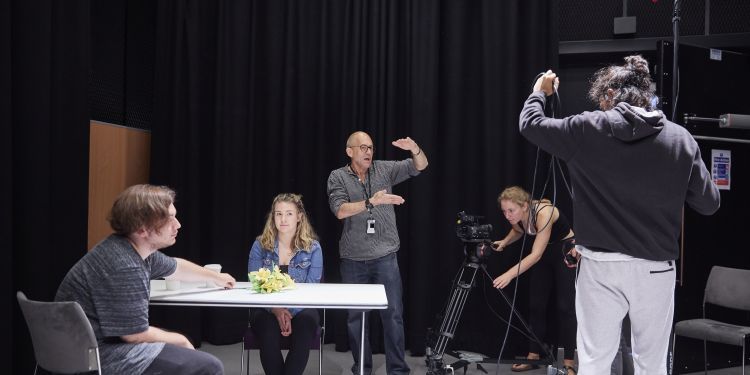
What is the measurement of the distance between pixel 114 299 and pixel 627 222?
5.89ft

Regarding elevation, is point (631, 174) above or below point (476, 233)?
above

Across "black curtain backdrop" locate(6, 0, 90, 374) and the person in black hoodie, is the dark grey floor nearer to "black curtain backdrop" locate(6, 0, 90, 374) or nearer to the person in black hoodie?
"black curtain backdrop" locate(6, 0, 90, 374)

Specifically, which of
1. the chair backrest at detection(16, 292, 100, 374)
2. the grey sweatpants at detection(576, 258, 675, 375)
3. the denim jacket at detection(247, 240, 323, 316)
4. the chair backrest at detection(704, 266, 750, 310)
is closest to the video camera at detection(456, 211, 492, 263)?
the denim jacket at detection(247, 240, 323, 316)

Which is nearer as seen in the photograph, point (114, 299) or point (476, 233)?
point (114, 299)

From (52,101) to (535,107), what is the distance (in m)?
2.80

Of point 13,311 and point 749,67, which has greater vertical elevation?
point 749,67

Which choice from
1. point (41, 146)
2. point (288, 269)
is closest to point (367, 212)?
point (288, 269)

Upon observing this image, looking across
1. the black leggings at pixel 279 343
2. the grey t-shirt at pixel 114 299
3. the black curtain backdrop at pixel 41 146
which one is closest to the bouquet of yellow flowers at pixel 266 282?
the black leggings at pixel 279 343

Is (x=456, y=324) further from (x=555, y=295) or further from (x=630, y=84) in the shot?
(x=630, y=84)

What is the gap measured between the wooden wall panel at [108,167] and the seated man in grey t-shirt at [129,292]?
2.21 m

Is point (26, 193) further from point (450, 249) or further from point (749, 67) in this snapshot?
point (749, 67)

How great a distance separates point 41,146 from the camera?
3.46 meters

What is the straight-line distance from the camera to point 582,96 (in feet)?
16.3

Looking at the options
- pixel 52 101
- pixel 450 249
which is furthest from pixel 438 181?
pixel 52 101
